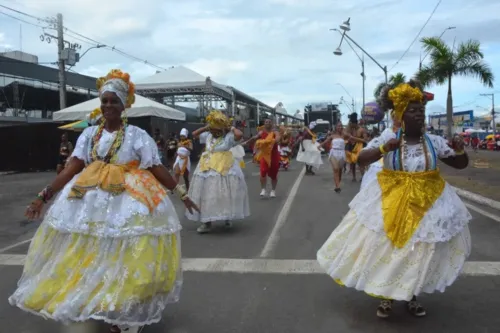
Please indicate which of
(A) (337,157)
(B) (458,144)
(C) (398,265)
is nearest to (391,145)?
(B) (458,144)

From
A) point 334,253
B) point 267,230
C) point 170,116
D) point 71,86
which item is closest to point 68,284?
point 334,253

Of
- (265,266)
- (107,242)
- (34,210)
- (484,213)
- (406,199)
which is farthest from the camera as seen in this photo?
(484,213)

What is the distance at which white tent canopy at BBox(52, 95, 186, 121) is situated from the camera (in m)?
18.6

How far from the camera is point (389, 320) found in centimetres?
438

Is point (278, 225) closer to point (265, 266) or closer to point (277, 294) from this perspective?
point (265, 266)

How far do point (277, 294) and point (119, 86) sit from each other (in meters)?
2.46

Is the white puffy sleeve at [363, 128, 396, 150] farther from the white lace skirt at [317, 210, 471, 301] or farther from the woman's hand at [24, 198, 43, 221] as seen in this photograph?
the woman's hand at [24, 198, 43, 221]

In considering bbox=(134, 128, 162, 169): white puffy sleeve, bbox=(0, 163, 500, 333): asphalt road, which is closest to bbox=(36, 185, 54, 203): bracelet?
bbox=(134, 128, 162, 169): white puffy sleeve

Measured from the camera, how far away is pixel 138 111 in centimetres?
1862

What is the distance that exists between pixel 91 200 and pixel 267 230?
5.09m

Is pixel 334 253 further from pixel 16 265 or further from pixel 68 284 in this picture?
pixel 16 265

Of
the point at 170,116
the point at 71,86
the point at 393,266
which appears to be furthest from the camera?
the point at 71,86

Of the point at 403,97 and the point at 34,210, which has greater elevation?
the point at 403,97

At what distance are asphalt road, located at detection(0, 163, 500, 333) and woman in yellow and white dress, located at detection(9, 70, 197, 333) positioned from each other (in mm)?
839
